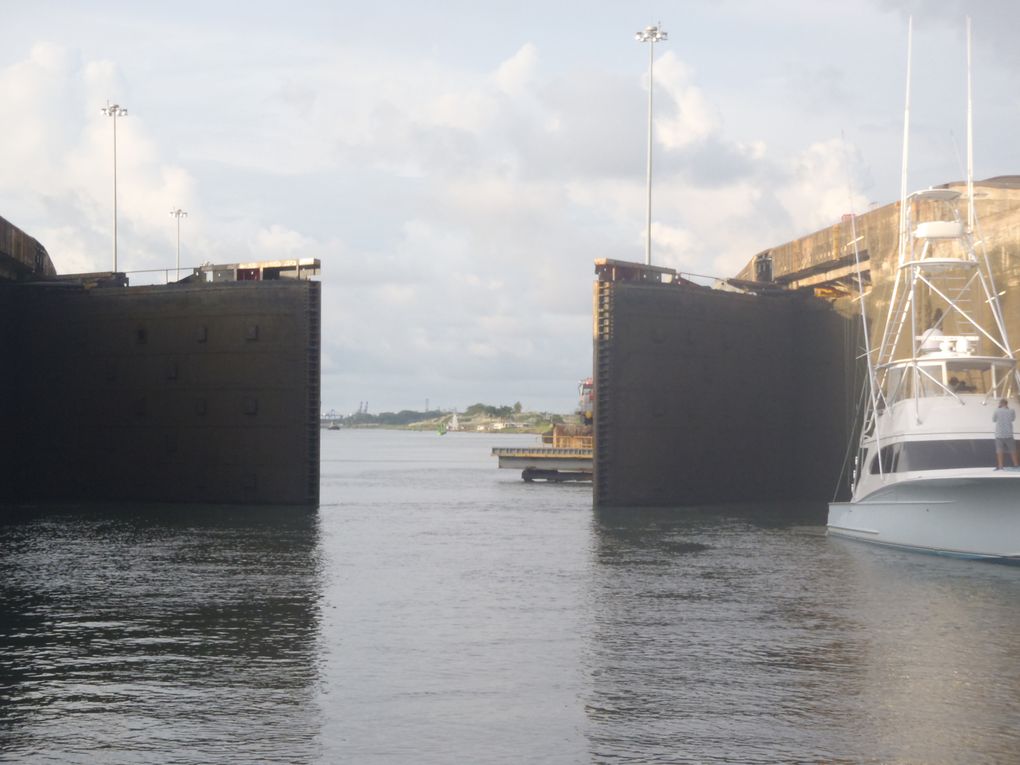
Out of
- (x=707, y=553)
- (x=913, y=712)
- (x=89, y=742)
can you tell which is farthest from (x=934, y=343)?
(x=89, y=742)

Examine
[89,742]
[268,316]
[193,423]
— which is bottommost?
[89,742]

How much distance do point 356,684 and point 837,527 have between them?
75.6ft

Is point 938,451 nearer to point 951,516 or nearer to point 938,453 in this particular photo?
point 938,453

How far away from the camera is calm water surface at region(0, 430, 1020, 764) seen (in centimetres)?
1427

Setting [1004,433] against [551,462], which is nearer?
[1004,433]

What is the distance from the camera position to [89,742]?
14.1 metres

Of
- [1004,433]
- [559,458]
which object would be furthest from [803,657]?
[559,458]

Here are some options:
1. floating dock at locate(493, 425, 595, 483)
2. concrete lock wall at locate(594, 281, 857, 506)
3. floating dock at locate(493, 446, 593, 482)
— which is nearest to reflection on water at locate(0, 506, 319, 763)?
concrete lock wall at locate(594, 281, 857, 506)

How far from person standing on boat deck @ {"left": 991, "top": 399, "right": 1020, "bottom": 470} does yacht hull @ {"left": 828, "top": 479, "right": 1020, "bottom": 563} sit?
891 millimetres

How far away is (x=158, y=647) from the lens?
19719 millimetres

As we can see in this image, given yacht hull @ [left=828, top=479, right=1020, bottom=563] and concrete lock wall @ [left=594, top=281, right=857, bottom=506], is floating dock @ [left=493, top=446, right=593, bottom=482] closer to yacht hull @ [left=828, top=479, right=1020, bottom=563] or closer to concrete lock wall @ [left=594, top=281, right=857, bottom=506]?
concrete lock wall @ [left=594, top=281, right=857, bottom=506]

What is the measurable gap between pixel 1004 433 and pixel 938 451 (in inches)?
86.3

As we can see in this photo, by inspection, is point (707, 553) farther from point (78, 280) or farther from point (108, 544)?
point (78, 280)

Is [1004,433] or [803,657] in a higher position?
[1004,433]
